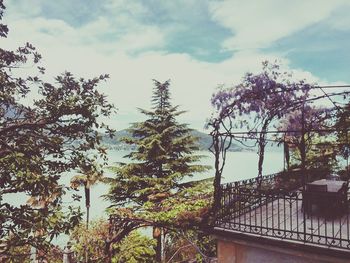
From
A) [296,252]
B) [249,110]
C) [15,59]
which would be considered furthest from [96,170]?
[249,110]

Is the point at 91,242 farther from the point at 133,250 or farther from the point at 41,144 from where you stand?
the point at 41,144

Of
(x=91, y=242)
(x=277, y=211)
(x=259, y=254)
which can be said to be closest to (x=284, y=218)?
(x=259, y=254)

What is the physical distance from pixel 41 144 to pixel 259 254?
223 inches

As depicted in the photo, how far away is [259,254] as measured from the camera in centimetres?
768

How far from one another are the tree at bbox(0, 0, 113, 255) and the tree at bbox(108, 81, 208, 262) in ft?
47.3

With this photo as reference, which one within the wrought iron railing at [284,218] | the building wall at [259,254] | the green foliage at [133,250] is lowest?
the green foliage at [133,250]

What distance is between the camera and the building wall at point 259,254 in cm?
690

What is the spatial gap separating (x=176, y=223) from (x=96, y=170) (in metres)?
4.42

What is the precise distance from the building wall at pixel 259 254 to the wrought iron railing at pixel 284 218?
262 mm

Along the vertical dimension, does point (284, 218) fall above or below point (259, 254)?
above

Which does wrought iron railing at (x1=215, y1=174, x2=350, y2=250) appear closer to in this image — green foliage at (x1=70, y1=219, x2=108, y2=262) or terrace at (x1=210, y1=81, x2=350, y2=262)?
terrace at (x1=210, y1=81, x2=350, y2=262)

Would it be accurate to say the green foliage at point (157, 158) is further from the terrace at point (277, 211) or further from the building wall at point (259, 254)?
the building wall at point (259, 254)

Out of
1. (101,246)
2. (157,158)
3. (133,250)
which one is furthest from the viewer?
(157,158)

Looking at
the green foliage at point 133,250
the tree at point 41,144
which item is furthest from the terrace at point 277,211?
the green foliage at point 133,250
